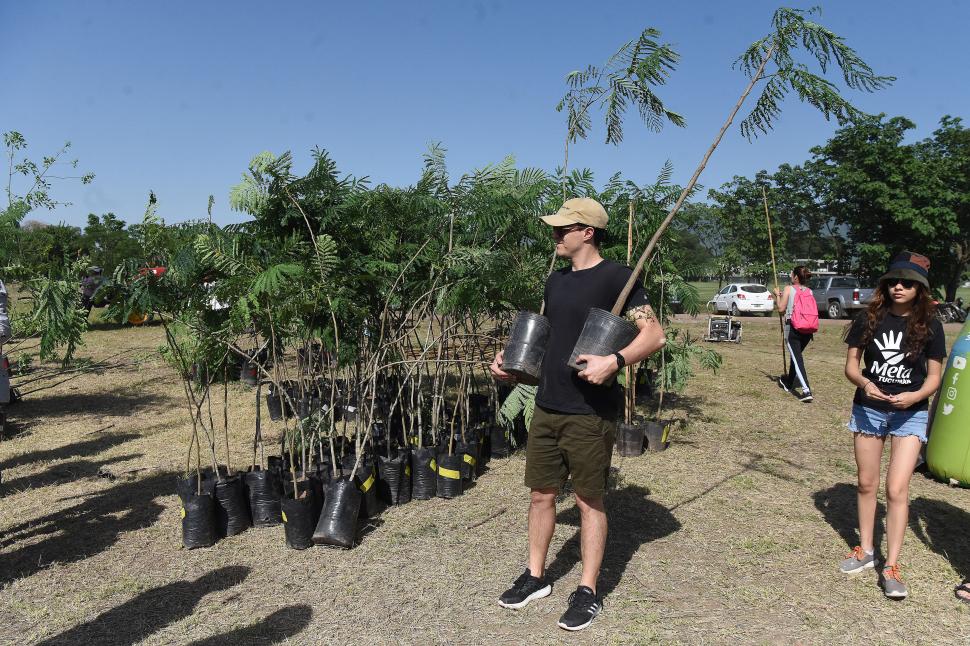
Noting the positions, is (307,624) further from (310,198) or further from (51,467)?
(51,467)

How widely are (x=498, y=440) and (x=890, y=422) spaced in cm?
295

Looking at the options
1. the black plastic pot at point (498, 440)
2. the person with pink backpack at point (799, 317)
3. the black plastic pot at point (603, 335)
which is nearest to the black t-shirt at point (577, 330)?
the black plastic pot at point (603, 335)

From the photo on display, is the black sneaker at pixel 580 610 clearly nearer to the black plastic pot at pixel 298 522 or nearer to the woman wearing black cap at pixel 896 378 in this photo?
the woman wearing black cap at pixel 896 378

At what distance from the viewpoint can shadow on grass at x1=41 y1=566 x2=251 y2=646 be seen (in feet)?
8.90

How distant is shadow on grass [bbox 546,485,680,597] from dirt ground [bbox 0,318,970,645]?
14mm

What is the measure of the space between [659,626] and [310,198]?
293cm

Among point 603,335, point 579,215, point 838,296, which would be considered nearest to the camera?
point 603,335

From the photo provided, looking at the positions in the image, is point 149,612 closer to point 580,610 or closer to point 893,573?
point 580,610

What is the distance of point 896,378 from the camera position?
2.94 meters

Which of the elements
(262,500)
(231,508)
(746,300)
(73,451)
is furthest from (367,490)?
(746,300)

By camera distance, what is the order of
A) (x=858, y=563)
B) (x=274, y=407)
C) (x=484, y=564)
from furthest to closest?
(x=274, y=407), (x=484, y=564), (x=858, y=563)

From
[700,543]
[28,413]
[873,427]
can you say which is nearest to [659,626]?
[700,543]

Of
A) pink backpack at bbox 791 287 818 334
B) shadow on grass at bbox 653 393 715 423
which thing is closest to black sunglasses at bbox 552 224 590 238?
shadow on grass at bbox 653 393 715 423

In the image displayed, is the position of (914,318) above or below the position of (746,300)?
below
